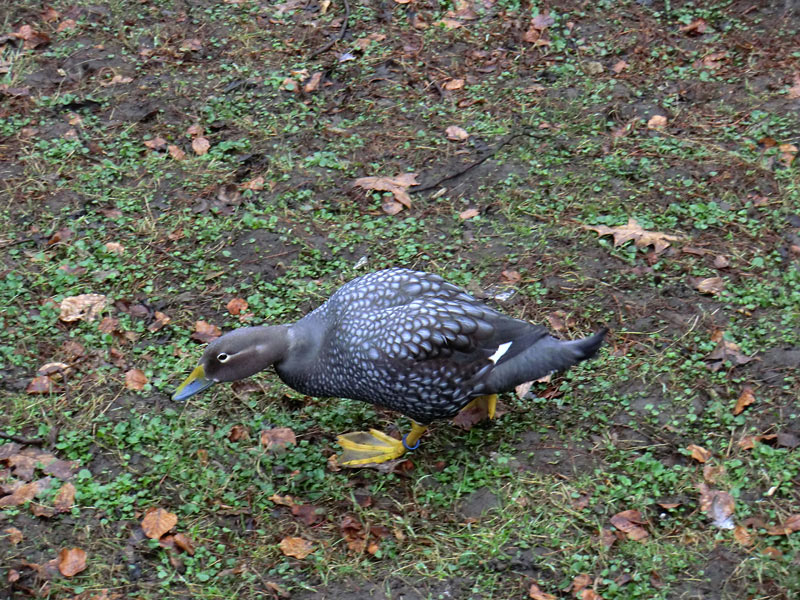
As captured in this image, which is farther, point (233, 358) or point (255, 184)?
point (255, 184)

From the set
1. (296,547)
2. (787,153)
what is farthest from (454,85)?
(296,547)

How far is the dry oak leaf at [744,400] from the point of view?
15.3ft

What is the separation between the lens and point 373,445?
4691 mm

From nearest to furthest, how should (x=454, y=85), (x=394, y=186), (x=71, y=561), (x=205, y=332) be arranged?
(x=71, y=561) → (x=205, y=332) → (x=394, y=186) → (x=454, y=85)

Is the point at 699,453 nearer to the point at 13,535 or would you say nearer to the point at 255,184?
the point at 13,535

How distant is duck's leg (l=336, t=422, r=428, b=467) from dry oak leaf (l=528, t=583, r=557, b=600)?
105cm

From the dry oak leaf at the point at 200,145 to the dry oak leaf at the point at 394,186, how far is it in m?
1.21

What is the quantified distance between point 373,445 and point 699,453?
5.51 feet

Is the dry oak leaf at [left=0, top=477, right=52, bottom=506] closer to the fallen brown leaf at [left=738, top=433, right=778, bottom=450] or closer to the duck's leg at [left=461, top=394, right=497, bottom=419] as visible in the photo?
Answer: the duck's leg at [left=461, top=394, right=497, bottom=419]

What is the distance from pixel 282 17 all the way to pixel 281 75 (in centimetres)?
95

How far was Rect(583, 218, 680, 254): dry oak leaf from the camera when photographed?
5625 millimetres

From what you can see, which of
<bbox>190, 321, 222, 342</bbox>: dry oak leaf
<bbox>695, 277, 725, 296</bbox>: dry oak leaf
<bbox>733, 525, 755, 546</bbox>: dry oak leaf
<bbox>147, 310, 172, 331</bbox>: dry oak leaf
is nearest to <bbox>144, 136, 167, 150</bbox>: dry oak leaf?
<bbox>147, 310, 172, 331</bbox>: dry oak leaf

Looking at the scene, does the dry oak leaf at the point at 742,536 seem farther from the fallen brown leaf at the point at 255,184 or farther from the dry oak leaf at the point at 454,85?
the dry oak leaf at the point at 454,85

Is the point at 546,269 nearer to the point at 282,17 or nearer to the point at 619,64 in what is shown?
the point at 619,64
